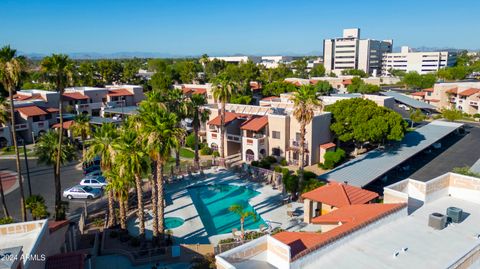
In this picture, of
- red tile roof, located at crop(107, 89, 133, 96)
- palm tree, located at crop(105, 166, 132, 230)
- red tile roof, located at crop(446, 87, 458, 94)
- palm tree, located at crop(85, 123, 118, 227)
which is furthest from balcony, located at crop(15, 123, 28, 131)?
red tile roof, located at crop(446, 87, 458, 94)

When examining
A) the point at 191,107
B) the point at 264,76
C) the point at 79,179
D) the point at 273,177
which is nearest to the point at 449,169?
the point at 273,177

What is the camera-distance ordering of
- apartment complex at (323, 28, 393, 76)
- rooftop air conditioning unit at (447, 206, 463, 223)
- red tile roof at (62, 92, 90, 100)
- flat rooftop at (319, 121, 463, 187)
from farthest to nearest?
apartment complex at (323, 28, 393, 76)
red tile roof at (62, 92, 90, 100)
flat rooftop at (319, 121, 463, 187)
rooftop air conditioning unit at (447, 206, 463, 223)

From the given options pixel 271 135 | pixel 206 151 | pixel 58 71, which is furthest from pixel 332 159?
pixel 58 71

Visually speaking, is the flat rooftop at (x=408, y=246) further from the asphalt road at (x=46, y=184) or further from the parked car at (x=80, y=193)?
the parked car at (x=80, y=193)

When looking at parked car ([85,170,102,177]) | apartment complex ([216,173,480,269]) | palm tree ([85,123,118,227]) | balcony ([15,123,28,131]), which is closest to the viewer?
apartment complex ([216,173,480,269])

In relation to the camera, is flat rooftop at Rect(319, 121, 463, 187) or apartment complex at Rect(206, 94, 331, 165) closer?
flat rooftop at Rect(319, 121, 463, 187)

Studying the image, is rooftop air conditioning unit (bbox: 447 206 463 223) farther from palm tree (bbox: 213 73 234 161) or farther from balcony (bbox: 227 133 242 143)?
balcony (bbox: 227 133 242 143)

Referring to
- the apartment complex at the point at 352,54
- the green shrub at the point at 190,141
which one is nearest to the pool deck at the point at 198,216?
the green shrub at the point at 190,141
